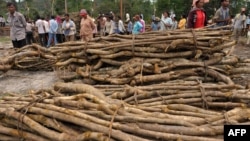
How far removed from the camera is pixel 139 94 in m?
3.80

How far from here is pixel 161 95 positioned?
380 centimetres

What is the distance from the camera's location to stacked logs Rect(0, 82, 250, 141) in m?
2.83

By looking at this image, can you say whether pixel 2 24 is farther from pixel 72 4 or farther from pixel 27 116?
pixel 27 116

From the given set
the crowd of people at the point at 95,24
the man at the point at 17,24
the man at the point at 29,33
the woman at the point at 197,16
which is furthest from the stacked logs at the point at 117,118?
the man at the point at 29,33

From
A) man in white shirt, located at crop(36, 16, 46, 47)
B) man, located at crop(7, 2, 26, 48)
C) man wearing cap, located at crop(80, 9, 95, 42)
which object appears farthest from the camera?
man in white shirt, located at crop(36, 16, 46, 47)

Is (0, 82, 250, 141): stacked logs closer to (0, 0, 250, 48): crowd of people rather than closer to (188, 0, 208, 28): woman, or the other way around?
(0, 0, 250, 48): crowd of people

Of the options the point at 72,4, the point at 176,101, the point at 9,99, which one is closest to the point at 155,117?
the point at 176,101

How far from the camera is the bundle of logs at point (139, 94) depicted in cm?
292

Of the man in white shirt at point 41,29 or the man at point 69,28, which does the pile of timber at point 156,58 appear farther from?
the man in white shirt at point 41,29

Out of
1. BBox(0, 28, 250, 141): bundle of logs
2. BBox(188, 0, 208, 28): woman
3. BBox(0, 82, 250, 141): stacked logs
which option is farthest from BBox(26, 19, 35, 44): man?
BBox(0, 82, 250, 141): stacked logs

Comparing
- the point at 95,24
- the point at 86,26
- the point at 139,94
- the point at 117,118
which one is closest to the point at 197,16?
the point at 139,94

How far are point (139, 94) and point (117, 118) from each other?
0.86 metres

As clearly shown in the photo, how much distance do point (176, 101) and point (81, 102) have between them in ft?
3.61

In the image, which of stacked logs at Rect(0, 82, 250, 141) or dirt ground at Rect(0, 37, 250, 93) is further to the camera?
dirt ground at Rect(0, 37, 250, 93)
